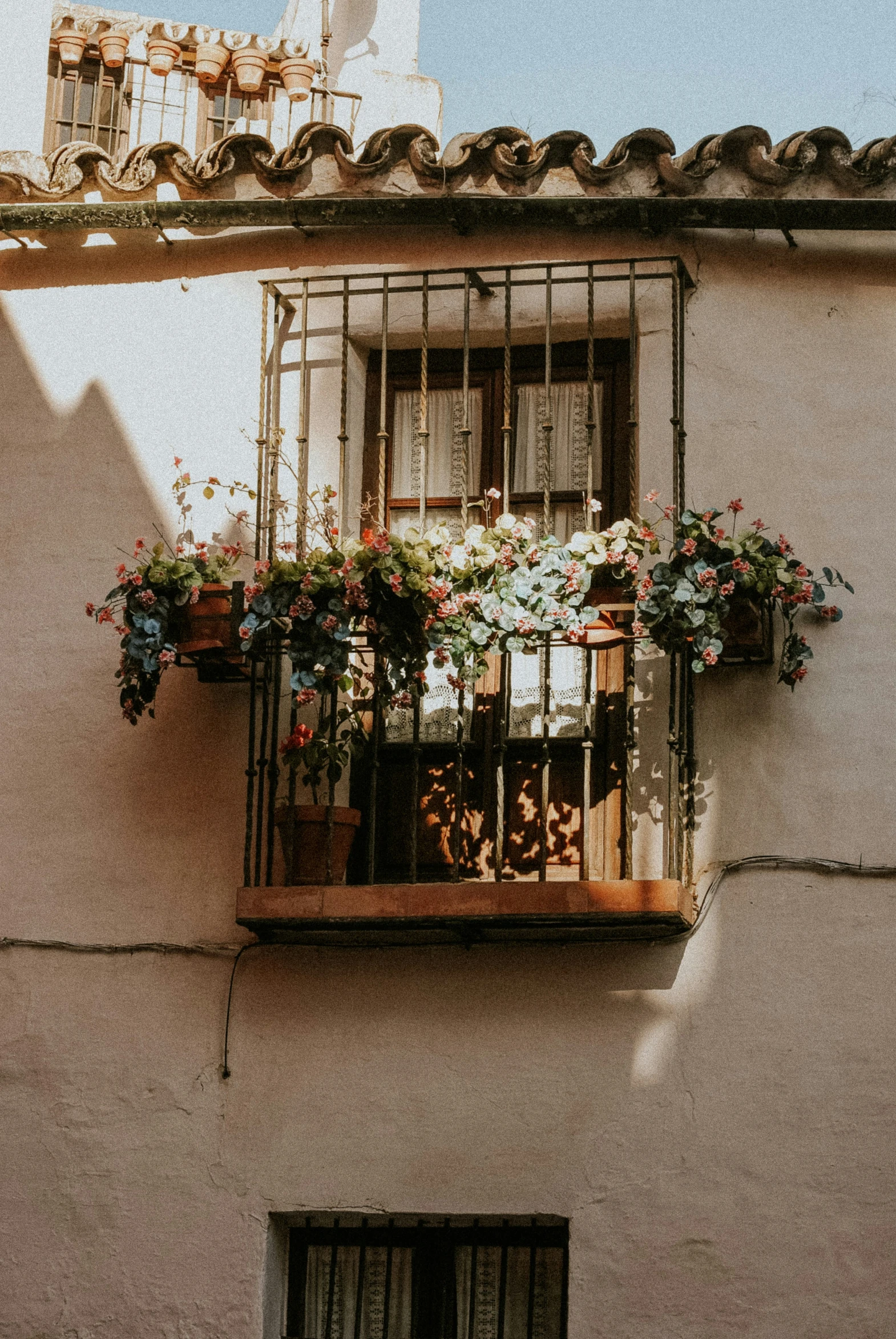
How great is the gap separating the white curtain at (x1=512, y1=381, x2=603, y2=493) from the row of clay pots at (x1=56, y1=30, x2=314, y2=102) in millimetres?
4516

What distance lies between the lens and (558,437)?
6.20 metres

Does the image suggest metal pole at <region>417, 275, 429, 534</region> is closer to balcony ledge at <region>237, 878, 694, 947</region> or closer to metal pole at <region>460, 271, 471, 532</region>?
metal pole at <region>460, 271, 471, 532</region>

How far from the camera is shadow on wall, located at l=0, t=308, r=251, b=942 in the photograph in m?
5.77

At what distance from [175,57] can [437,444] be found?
5.16 m

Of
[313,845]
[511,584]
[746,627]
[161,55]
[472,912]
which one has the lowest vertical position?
[472,912]

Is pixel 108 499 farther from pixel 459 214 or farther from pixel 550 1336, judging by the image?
pixel 550 1336

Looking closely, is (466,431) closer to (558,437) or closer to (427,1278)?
(558,437)

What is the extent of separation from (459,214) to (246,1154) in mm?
3078

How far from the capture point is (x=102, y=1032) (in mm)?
5648

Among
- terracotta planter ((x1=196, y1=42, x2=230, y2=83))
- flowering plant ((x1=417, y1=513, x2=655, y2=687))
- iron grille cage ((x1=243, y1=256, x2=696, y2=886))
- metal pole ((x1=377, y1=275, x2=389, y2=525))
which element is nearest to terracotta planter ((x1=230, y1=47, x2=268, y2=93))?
terracotta planter ((x1=196, y1=42, x2=230, y2=83))

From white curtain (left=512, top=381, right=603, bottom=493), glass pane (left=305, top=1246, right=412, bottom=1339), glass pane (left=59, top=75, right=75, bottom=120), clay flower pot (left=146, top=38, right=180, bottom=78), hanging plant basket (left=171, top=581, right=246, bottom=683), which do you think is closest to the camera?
glass pane (left=305, top=1246, right=412, bottom=1339)

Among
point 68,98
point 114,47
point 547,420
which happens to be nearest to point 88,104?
point 68,98

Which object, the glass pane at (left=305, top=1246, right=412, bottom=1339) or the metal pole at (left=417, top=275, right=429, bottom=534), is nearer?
the glass pane at (left=305, top=1246, right=412, bottom=1339)

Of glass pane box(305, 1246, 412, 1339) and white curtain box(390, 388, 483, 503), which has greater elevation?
white curtain box(390, 388, 483, 503)
